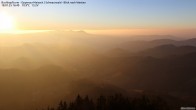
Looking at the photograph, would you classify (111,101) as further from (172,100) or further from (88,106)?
(172,100)

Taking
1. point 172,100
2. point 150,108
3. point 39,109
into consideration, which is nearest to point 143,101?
point 150,108

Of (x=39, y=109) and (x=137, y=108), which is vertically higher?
(x=137, y=108)

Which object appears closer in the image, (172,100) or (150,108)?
(150,108)

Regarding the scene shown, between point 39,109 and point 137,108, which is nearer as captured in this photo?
point 137,108

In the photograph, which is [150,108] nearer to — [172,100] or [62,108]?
[62,108]

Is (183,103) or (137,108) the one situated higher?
(137,108)

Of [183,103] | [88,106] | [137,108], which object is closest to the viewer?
[137,108]

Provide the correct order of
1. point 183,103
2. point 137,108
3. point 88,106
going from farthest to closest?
point 183,103
point 88,106
point 137,108

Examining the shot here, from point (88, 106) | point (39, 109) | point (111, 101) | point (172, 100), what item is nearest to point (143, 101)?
point (111, 101)
